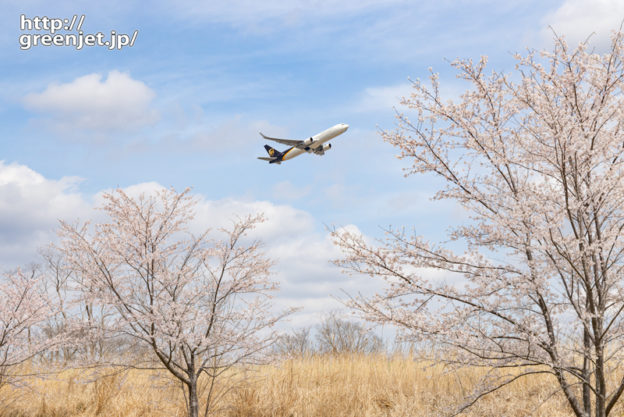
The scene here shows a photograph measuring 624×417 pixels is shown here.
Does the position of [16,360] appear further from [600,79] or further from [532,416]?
[600,79]

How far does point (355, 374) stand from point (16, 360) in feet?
21.6

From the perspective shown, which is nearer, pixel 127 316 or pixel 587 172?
pixel 587 172

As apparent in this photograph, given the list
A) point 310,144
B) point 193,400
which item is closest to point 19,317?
point 193,400

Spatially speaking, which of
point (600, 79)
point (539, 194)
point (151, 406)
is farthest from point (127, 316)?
point (600, 79)

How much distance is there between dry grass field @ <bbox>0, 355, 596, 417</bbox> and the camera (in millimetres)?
10492

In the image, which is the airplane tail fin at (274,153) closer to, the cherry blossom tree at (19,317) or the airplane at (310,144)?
the airplane at (310,144)

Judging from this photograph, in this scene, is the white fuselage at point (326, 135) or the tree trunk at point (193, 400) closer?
the tree trunk at point (193, 400)

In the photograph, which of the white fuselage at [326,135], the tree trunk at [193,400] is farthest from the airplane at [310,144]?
the tree trunk at [193,400]

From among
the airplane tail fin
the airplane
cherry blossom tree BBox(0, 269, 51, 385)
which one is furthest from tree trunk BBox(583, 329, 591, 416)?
the airplane tail fin

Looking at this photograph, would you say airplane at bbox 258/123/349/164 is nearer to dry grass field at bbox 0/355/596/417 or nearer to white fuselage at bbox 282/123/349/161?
white fuselage at bbox 282/123/349/161

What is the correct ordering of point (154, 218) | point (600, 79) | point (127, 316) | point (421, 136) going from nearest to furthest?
point (600, 79)
point (421, 136)
point (127, 316)
point (154, 218)

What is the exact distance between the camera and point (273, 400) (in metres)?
10.7

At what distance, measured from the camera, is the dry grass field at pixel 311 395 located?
10.5 metres

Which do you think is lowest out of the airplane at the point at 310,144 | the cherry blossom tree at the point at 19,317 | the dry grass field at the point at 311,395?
the dry grass field at the point at 311,395
